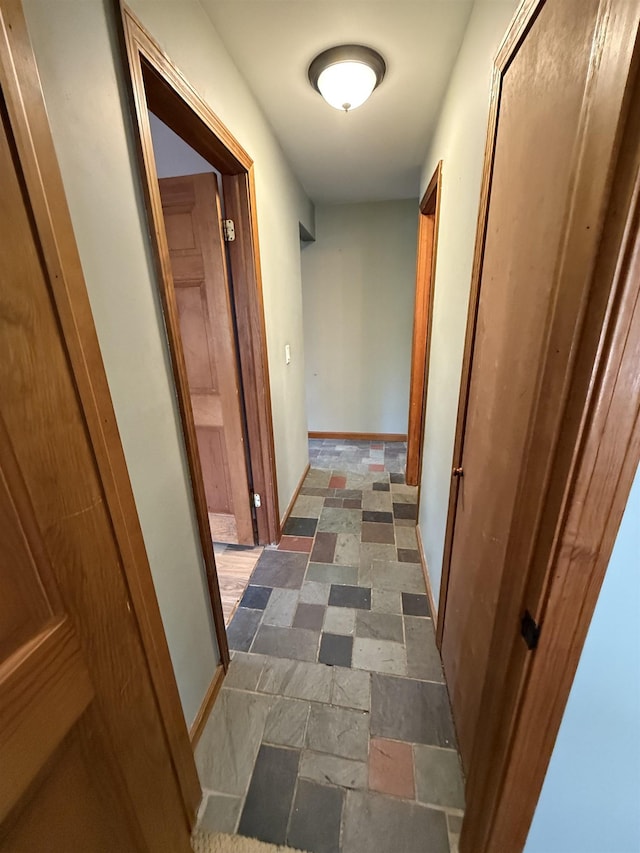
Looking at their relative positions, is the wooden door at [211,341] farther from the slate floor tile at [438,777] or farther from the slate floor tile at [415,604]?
the slate floor tile at [438,777]

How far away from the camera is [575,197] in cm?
50

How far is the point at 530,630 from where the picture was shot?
57 centimetres

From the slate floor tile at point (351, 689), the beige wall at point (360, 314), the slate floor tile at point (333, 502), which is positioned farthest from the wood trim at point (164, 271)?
the beige wall at point (360, 314)

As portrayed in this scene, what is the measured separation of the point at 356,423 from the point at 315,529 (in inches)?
74.5

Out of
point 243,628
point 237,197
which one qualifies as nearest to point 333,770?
point 243,628

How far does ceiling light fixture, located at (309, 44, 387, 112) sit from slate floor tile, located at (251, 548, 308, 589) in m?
2.36

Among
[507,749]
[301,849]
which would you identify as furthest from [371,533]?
[507,749]

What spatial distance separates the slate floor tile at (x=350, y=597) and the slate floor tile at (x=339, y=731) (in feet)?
1.66

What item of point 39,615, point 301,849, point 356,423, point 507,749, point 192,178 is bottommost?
point 301,849

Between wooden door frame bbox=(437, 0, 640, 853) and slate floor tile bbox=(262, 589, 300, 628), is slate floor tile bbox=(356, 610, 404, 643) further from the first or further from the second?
wooden door frame bbox=(437, 0, 640, 853)

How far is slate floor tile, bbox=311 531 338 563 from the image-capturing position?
2134 mm

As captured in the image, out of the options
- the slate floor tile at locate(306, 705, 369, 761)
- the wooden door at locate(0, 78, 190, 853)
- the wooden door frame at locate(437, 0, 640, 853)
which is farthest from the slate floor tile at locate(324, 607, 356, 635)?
the wooden door at locate(0, 78, 190, 853)

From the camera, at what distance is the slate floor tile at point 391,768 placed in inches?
42.8

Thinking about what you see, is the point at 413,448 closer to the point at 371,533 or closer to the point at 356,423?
the point at 371,533
